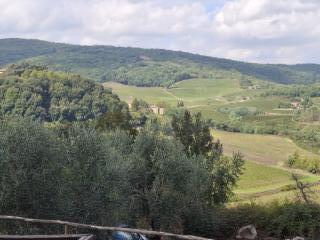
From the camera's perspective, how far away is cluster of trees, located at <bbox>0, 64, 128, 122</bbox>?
129788 millimetres

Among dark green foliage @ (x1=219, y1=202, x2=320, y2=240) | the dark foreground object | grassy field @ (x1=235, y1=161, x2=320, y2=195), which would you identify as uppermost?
the dark foreground object

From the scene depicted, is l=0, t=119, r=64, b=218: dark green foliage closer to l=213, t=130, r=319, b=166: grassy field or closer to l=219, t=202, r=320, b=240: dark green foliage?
l=219, t=202, r=320, b=240: dark green foliage

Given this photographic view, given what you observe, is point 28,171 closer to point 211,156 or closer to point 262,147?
point 211,156

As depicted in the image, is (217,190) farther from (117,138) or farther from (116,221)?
(116,221)

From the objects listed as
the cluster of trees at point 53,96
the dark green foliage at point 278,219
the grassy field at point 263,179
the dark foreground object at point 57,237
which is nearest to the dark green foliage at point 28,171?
the dark green foliage at point 278,219

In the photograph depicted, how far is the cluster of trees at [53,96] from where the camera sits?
130 meters

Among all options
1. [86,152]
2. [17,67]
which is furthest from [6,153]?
[17,67]

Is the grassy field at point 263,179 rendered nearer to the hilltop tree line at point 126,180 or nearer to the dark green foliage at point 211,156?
the dark green foliage at point 211,156

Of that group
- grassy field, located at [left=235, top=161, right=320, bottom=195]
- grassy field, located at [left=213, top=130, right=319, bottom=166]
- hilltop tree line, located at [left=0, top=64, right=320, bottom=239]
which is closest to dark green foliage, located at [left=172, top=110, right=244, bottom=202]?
hilltop tree line, located at [left=0, top=64, right=320, bottom=239]

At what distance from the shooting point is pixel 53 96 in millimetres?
147250

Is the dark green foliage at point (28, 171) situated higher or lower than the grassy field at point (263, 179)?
higher

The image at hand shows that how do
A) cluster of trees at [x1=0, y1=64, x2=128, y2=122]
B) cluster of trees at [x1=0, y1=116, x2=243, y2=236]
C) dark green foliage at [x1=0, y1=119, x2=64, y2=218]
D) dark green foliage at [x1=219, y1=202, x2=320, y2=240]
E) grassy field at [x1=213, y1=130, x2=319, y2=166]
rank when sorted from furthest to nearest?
cluster of trees at [x1=0, y1=64, x2=128, y2=122] < grassy field at [x1=213, y1=130, x2=319, y2=166] < dark green foliage at [x1=219, y1=202, x2=320, y2=240] < cluster of trees at [x1=0, y1=116, x2=243, y2=236] < dark green foliage at [x1=0, y1=119, x2=64, y2=218]

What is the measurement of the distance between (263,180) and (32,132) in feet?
211

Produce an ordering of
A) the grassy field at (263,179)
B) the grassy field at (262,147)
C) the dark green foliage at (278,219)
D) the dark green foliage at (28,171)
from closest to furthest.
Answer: the dark green foliage at (28,171)
the dark green foliage at (278,219)
the grassy field at (263,179)
the grassy field at (262,147)
